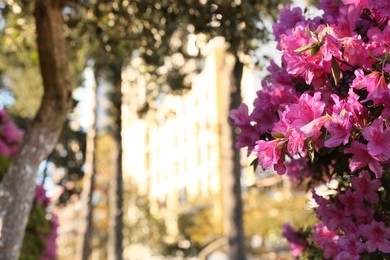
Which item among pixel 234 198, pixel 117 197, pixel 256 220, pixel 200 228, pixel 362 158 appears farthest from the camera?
pixel 200 228

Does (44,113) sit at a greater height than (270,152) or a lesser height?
greater

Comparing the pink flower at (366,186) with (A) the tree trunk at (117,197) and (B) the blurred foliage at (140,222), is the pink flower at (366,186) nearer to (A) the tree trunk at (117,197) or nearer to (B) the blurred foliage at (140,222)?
(A) the tree trunk at (117,197)

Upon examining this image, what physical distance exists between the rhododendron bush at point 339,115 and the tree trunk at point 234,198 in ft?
27.1

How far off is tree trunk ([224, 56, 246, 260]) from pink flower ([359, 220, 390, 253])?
8788 mm

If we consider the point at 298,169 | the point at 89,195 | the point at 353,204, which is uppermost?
the point at 89,195

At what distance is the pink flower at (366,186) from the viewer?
3715mm

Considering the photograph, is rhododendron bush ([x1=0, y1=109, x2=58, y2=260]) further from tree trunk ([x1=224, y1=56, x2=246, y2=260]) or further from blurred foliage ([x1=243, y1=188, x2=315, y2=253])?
blurred foliage ([x1=243, y1=188, x2=315, y2=253])

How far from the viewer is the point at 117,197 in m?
16.4

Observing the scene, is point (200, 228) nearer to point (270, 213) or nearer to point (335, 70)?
point (270, 213)

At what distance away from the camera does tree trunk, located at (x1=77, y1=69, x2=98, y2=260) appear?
16.2m

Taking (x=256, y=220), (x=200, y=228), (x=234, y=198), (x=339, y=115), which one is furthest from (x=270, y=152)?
(x=200, y=228)

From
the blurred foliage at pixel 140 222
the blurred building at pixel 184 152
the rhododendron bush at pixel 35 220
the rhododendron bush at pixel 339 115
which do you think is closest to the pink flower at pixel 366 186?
the rhododendron bush at pixel 339 115

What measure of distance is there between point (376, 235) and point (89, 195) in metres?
14.0

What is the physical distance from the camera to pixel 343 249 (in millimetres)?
3707
